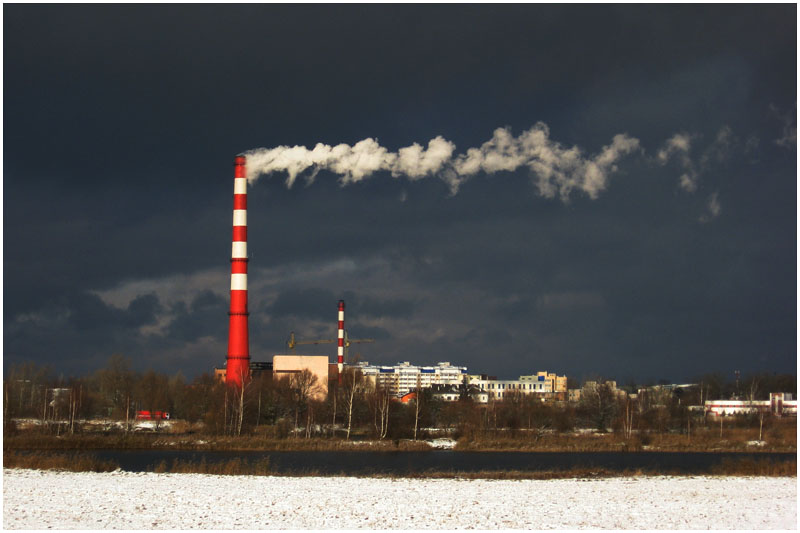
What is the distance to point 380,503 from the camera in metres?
13.9

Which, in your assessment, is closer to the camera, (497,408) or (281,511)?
(281,511)

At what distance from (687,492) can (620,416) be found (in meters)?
31.8

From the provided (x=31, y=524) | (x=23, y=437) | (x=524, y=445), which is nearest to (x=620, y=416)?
(x=524, y=445)

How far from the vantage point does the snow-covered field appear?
39.2 feet

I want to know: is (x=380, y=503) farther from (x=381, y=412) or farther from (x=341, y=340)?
(x=341, y=340)

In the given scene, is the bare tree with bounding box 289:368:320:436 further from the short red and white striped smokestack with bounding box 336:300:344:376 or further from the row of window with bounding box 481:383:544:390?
the row of window with bounding box 481:383:544:390

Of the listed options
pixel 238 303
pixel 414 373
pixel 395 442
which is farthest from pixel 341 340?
pixel 414 373

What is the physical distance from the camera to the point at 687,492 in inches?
617

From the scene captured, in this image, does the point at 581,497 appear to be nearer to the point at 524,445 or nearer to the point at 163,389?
the point at 524,445

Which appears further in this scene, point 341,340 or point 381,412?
point 341,340

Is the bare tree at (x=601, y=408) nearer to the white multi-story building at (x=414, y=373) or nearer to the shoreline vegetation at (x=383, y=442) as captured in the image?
the shoreline vegetation at (x=383, y=442)

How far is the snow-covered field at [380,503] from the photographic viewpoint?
11.9 metres

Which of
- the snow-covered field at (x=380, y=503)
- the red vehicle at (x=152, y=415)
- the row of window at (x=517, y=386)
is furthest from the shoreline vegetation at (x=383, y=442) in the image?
the row of window at (x=517, y=386)

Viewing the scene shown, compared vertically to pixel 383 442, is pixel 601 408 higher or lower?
higher
